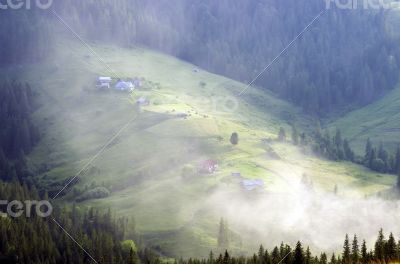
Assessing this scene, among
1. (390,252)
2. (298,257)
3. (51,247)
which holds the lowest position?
(51,247)

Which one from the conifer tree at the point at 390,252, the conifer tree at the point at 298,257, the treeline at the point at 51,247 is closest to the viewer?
the conifer tree at the point at 390,252

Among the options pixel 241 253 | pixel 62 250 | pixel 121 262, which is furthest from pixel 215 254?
pixel 62 250

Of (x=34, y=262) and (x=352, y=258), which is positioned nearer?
(x=352, y=258)

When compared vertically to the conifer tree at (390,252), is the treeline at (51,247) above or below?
below

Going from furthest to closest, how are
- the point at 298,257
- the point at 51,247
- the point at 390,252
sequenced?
the point at 51,247
the point at 298,257
the point at 390,252

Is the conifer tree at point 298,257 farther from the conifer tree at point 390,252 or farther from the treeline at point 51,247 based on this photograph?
the treeline at point 51,247

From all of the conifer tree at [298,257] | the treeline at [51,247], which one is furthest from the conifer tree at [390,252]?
the treeline at [51,247]

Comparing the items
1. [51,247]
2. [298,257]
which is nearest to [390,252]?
[298,257]

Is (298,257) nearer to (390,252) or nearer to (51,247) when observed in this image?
(390,252)

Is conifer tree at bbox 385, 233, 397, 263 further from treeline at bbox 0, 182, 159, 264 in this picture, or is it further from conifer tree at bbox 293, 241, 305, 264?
treeline at bbox 0, 182, 159, 264

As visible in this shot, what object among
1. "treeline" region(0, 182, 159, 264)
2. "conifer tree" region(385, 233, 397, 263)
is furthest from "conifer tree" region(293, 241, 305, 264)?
"treeline" region(0, 182, 159, 264)

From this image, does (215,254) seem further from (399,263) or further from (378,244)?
(399,263)
